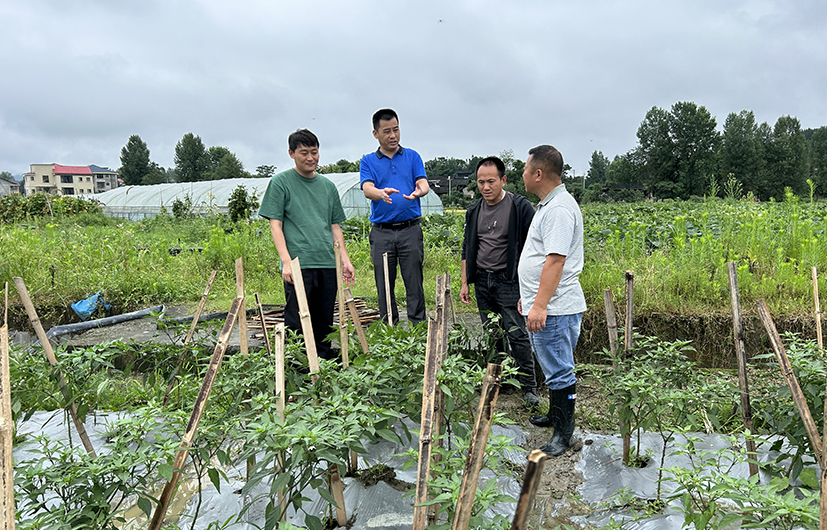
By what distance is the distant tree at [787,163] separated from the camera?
138 ft

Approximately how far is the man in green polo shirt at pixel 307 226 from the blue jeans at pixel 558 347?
4.26 ft

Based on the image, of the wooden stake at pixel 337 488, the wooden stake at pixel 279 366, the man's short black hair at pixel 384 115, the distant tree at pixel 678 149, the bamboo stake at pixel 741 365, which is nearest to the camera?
the wooden stake at pixel 279 366

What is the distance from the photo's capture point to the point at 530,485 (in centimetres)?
75

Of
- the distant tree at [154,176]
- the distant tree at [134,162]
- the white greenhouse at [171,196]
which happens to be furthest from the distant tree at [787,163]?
the distant tree at [134,162]

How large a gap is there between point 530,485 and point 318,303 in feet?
8.78

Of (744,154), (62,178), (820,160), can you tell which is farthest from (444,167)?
(62,178)

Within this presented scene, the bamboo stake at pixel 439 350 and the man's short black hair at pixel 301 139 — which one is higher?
the man's short black hair at pixel 301 139

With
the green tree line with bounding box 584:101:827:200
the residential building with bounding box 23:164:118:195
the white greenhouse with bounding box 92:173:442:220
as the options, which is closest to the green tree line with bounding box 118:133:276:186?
the residential building with bounding box 23:164:118:195

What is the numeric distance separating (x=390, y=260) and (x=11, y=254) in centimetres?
532

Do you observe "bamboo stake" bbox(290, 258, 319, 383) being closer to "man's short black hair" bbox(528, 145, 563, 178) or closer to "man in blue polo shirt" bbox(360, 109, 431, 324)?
"man's short black hair" bbox(528, 145, 563, 178)

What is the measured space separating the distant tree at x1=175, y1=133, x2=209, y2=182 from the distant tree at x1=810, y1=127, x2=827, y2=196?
200 ft

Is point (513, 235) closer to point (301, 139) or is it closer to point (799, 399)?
point (301, 139)

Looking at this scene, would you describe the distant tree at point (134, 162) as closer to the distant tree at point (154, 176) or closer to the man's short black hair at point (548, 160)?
the distant tree at point (154, 176)

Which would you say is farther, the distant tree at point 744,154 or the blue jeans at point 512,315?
the distant tree at point 744,154
